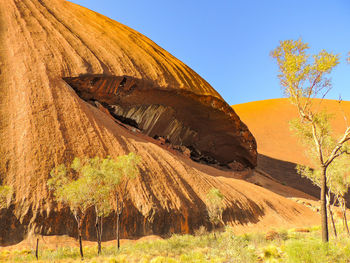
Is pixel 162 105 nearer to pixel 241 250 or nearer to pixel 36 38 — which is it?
pixel 36 38

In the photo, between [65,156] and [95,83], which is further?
[95,83]

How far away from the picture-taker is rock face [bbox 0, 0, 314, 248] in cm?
1327

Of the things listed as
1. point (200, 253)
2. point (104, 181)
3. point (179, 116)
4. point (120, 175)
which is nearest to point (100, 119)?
point (120, 175)

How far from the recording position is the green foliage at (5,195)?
11.3 m

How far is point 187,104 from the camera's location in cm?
2709

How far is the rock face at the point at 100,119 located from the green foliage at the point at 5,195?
0.28 metres

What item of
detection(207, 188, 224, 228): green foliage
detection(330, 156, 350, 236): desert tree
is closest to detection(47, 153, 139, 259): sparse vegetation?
detection(207, 188, 224, 228): green foliage

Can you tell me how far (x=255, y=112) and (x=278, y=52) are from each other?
71437mm

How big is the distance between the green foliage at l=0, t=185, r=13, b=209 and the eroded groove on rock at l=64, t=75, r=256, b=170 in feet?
32.7

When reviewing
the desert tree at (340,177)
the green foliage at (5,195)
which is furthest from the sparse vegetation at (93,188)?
the desert tree at (340,177)

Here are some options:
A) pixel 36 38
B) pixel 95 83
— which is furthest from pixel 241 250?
pixel 36 38

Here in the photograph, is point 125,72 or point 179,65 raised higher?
point 179,65

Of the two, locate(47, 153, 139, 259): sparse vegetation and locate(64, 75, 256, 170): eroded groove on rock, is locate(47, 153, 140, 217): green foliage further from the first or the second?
locate(64, 75, 256, 170): eroded groove on rock

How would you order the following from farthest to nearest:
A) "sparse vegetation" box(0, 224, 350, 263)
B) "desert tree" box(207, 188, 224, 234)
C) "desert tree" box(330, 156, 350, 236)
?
"desert tree" box(330, 156, 350, 236), "desert tree" box(207, 188, 224, 234), "sparse vegetation" box(0, 224, 350, 263)
